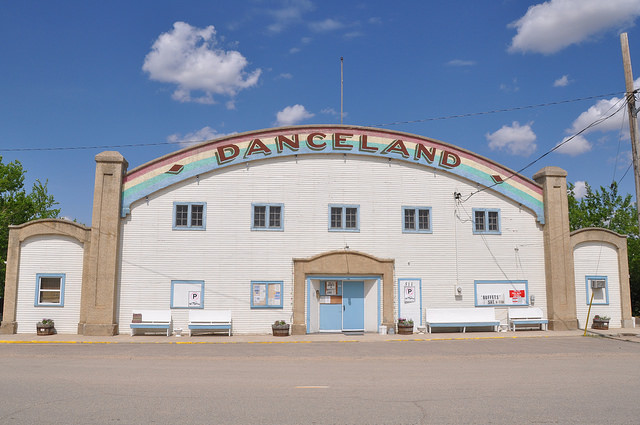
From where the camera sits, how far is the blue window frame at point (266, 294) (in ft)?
72.5

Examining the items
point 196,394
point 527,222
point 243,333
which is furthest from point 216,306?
point 527,222

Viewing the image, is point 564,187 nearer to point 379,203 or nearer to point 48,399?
point 379,203

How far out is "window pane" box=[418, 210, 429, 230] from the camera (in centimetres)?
2350

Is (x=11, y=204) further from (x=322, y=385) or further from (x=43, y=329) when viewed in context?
(x=322, y=385)

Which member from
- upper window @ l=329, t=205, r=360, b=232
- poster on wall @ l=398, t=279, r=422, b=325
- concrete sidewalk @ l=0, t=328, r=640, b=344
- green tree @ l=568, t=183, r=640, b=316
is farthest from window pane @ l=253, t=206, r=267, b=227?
green tree @ l=568, t=183, r=640, b=316

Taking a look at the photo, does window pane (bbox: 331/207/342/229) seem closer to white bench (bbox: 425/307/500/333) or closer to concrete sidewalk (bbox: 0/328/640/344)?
concrete sidewalk (bbox: 0/328/640/344)

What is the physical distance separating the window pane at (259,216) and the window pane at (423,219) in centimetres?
688

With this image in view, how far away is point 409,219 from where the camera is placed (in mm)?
23500

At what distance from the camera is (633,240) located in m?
36.9

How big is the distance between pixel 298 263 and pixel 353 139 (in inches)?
237

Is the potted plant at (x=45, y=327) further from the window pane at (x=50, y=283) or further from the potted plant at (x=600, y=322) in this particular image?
the potted plant at (x=600, y=322)

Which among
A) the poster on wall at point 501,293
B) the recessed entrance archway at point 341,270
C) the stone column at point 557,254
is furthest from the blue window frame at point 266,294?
the stone column at point 557,254

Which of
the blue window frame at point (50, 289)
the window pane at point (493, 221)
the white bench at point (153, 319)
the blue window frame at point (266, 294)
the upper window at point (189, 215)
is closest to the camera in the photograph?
the white bench at point (153, 319)

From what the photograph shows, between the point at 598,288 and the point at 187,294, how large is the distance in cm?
1868
